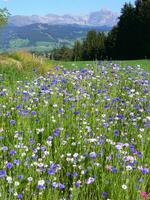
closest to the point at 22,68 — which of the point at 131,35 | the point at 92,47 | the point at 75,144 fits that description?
the point at 75,144

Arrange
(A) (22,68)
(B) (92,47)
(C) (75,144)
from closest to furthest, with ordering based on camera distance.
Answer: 1. (C) (75,144)
2. (A) (22,68)
3. (B) (92,47)

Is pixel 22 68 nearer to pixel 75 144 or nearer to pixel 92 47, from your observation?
pixel 75 144

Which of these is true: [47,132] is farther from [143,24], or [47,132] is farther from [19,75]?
[143,24]

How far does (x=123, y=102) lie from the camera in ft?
28.3

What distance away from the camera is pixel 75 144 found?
5648 millimetres

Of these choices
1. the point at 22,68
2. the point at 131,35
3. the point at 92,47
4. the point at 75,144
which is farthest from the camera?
the point at 92,47

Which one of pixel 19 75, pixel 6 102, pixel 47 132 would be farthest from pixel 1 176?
pixel 19 75

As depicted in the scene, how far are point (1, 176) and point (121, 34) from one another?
64.9 metres

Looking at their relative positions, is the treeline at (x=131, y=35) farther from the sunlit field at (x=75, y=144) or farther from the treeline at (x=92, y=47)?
the sunlit field at (x=75, y=144)

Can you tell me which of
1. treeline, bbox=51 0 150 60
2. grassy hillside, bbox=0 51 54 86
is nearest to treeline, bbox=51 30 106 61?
→ treeline, bbox=51 0 150 60

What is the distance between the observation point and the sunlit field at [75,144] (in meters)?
4.58

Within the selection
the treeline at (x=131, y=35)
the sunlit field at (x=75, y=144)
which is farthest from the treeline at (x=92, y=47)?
the sunlit field at (x=75, y=144)

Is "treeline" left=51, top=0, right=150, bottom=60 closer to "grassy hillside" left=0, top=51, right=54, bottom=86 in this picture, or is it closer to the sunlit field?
"grassy hillside" left=0, top=51, right=54, bottom=86

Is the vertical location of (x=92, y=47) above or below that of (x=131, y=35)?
below
